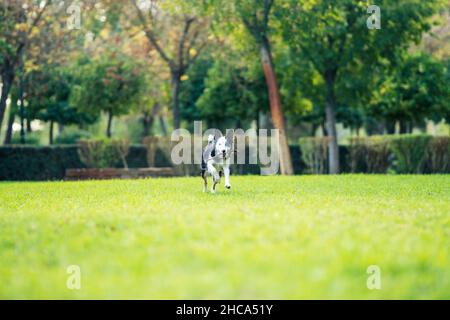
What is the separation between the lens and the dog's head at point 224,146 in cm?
1716

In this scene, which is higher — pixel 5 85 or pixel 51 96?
pixel 51 96

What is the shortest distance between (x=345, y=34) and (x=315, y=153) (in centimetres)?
609

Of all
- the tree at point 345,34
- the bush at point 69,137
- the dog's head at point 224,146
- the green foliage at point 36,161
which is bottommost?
the green foliage at point 36,161

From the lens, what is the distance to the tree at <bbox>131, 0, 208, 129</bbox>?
3856 cm

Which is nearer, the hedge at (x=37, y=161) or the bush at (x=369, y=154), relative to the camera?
the hedge at (x=37, y=161)

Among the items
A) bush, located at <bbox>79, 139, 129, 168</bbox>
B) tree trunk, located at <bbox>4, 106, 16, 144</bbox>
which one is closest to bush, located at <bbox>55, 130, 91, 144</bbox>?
tree trunk, located at <bbox>4, 106, 16, 144</bbox>

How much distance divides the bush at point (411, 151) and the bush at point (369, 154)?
2.79 feet

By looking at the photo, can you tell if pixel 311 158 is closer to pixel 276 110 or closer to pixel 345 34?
pixel 276 110

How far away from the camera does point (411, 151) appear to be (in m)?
32.4

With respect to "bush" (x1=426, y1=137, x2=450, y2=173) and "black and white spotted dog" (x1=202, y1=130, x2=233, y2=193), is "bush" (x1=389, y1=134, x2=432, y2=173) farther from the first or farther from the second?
"black and white spotted dog" (x1=202, y1=130, x2=233, y2=193)

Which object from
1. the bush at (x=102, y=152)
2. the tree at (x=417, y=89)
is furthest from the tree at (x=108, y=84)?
the tree at (x=417, y=89)

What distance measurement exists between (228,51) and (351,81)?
7.77 meters

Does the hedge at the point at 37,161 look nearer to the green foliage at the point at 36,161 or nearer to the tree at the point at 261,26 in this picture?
the green foliage at the point at 36,161

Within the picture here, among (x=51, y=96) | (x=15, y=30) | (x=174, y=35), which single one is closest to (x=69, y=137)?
(x=51, y=96)
